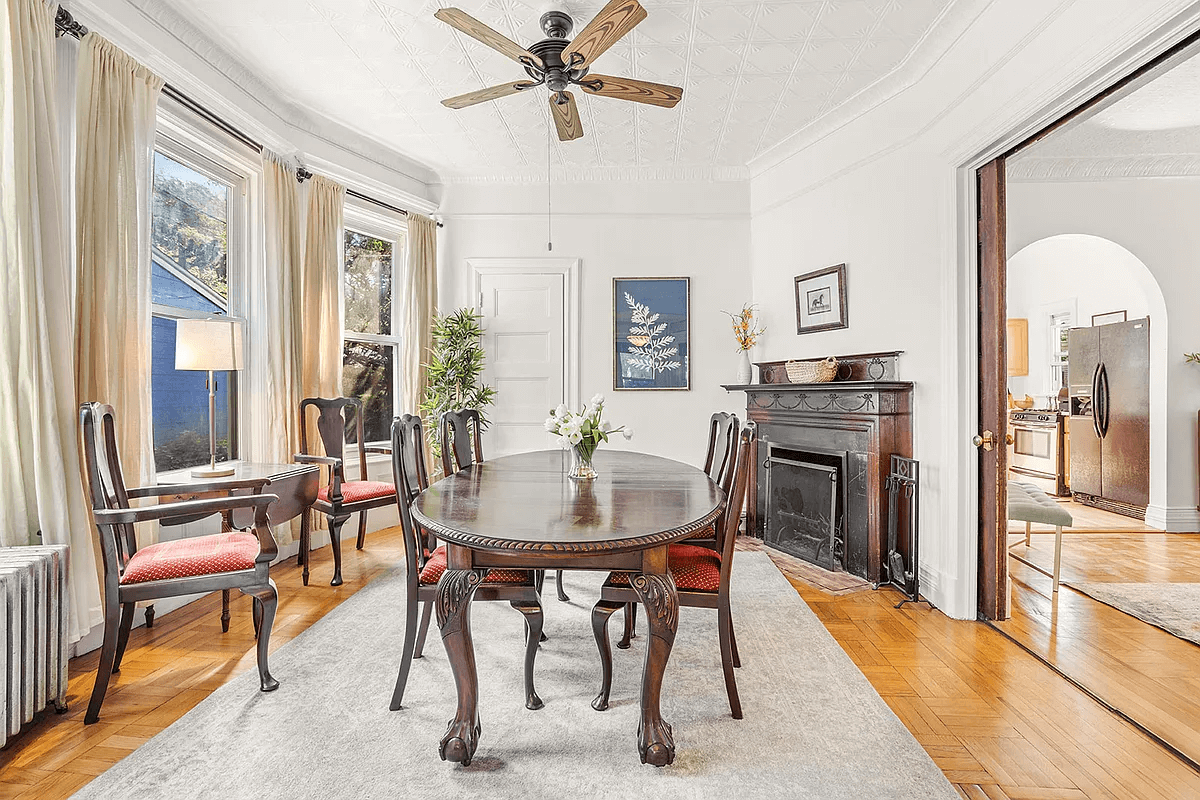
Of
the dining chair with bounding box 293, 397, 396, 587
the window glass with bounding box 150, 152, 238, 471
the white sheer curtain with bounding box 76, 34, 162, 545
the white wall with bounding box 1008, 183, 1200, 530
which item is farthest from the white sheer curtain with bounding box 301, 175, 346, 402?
the white wall with bounding box 1008, 183, 1200, 530

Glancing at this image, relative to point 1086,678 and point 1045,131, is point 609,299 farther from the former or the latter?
point 1086,678

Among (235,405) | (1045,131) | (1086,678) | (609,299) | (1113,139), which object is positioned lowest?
(1086,678)

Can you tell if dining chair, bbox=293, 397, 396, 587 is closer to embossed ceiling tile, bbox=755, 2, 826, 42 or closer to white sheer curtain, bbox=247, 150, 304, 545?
white sheer curtain, bbox=247, 150, 304, 545

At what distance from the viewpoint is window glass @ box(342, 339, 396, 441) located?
188 inches

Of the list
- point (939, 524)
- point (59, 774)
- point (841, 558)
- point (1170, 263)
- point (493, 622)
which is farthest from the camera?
point (1170, 263)

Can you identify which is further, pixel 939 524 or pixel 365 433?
pixel 365 433

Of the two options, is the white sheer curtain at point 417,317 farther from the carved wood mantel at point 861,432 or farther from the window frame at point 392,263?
the carved wood mantel at point 861,432

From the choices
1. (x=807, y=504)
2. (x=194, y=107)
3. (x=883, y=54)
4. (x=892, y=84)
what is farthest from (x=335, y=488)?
(x=892, y=84)

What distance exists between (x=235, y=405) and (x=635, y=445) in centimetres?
290

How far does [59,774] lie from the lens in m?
1.77

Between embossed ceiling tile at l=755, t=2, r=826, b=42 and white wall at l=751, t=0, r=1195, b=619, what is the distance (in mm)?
741

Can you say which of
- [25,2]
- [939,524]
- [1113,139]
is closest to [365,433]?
[25,2]

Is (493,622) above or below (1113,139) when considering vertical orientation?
below

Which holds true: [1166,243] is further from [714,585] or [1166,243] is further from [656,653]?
[656,653]
